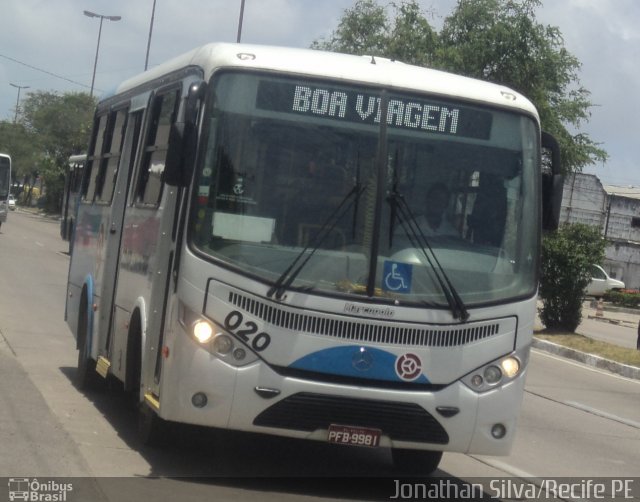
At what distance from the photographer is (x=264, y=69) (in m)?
7.46

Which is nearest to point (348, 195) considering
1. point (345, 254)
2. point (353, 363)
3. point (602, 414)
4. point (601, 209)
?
point (345, 254)

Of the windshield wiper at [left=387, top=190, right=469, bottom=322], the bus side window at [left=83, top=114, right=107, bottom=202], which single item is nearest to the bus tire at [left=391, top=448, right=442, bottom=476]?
the windshield wiper at [left=387, top=190, right=469, bottom=322]

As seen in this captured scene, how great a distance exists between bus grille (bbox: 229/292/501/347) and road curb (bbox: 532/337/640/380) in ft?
41.6

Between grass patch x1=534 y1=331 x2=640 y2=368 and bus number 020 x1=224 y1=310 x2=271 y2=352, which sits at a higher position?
bus number 020 x1=224 y1=310 x2=271 y2=352

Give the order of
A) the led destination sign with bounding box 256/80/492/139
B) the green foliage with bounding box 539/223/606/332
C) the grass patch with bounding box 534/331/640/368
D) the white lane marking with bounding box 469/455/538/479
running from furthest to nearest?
the green foliage with bounding box 539/223/606/332 < the grass patch with bounding box 534/331/640/368 < the white lane marking with bounding box 469/455/538/479 < the led destination sign with bounding box 256/80/492/139

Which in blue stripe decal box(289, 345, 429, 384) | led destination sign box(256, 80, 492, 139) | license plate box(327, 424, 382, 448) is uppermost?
led destination sign box(256, 80, 492, 139)

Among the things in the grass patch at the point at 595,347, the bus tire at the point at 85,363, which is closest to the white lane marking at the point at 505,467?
the bus tire at the point at 85,363

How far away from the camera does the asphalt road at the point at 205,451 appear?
290 inches

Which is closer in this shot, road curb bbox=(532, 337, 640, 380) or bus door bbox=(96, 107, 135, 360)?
bus door bbox=(96, 107, 135, 360)

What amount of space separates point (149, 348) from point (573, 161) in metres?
32.2

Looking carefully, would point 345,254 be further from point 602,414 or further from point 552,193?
point 602,414

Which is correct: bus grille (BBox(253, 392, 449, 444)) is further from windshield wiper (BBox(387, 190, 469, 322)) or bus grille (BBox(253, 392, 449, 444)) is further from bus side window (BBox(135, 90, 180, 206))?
bus side window (BBox(135, 90, 180, 206))

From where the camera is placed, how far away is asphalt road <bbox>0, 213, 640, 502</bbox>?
24.2 feet

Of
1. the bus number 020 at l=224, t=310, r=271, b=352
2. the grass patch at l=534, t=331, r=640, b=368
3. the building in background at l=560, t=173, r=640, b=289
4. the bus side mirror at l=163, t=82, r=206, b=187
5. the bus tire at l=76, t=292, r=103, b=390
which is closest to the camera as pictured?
the bus number 020 at l=224, t=310, r=271, b=352
